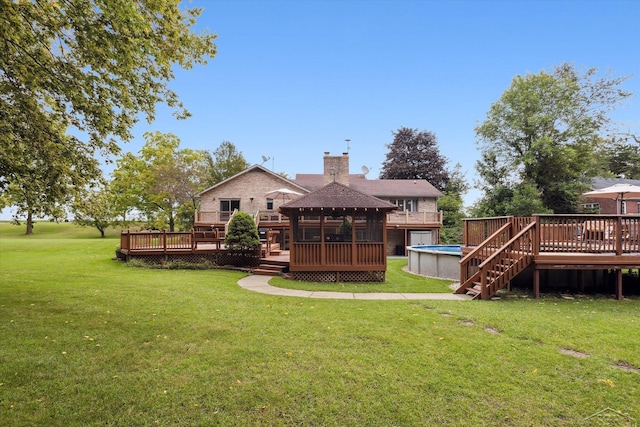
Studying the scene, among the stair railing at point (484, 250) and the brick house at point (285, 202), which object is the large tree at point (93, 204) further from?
the brick house at point (285, 202)

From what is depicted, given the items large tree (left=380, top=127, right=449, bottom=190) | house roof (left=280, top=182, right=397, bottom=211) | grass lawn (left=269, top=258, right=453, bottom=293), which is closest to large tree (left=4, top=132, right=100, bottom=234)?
house roof (left=280, top=182, right=397, bottom=211)

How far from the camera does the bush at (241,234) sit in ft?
48.4

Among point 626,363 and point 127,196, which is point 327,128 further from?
point 626,363

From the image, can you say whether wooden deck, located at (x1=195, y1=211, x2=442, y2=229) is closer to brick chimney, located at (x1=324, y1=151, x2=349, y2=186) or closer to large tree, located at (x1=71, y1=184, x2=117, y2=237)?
brick chimney, located at (x1=324, y1=151, x2=349, y2=186)

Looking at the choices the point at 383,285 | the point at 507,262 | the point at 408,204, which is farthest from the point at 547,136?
the point at 383,285

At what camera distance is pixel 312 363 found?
4398 mm

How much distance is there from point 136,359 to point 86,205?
486 cm

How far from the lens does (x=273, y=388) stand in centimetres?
377

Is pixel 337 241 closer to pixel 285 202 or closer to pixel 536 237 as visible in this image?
pixel 536 237

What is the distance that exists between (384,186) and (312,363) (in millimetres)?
25850

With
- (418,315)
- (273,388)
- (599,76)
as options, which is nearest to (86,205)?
(273,388)

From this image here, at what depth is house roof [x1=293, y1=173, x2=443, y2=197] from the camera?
90.4 ft

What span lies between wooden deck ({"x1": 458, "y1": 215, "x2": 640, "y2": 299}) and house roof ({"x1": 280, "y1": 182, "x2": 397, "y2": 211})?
346 cm

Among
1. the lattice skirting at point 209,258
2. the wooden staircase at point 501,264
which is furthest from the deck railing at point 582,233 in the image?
the lattice skirting at point 209,258
